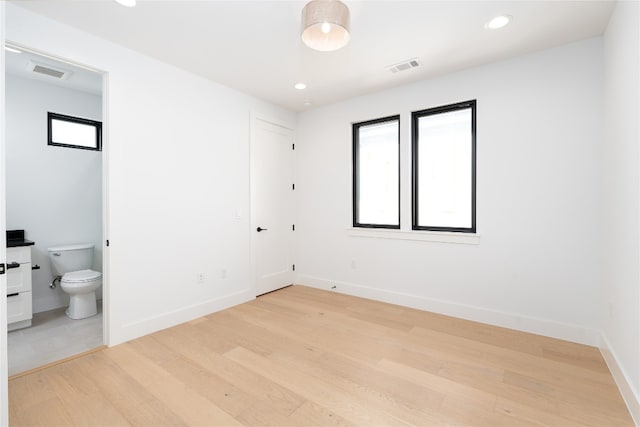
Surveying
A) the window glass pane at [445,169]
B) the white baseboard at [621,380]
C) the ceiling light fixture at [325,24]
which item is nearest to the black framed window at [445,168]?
the window glass pane at [445,169]

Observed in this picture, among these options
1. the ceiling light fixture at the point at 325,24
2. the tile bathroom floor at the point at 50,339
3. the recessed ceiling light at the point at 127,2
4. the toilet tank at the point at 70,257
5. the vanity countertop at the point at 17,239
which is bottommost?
the tile bathroom floor at the point at 50,339

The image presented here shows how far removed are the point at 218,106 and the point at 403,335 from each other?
10.5ft

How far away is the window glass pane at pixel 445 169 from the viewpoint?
338 centimetres

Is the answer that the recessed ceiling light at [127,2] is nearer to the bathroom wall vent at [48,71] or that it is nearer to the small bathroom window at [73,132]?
the bathroom wall vent at [48,71]

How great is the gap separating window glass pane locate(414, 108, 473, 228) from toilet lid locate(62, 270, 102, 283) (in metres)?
3.74

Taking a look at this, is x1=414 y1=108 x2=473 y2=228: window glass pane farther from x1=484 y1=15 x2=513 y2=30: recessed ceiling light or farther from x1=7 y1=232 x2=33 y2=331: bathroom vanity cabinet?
x1=7 y1=232 x2=33 y2=331: bathroom vanity cabinet

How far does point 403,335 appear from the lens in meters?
2.88

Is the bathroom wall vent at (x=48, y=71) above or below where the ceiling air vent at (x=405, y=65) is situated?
below

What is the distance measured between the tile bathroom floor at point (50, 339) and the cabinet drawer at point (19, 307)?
0.44ft

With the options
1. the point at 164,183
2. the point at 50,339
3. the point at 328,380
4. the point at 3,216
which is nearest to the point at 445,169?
the point at 328,380

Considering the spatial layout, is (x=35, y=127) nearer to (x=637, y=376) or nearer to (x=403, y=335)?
(x=403, y=335)

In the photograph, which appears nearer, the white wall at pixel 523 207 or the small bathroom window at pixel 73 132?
the white wall at pixel 523 207

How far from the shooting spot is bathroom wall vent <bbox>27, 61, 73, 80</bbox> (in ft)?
10.2

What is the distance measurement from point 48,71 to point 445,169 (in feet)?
14.7
